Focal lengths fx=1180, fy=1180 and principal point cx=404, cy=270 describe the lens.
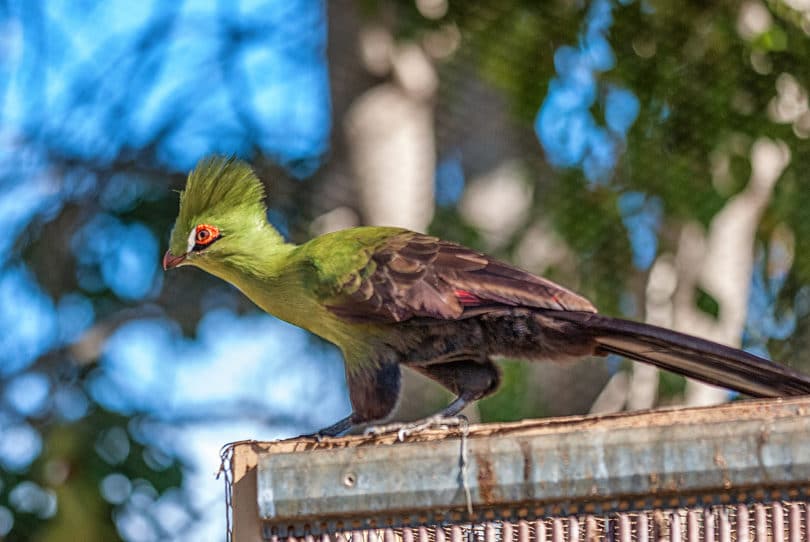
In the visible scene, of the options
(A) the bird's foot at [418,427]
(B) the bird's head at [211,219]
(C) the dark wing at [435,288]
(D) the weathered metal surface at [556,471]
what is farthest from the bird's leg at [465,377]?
(D) the weathered metal surface at [556,471]

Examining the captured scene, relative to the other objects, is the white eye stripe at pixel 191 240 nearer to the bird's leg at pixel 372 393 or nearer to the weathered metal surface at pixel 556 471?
the bird's leg at pixel 372 393

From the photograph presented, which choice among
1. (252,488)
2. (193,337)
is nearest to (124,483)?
(193,337)

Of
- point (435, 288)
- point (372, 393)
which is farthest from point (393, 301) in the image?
point (372, 393)

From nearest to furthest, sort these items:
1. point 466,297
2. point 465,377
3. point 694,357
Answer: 1. point 694,357
2. point 466,297
3. point 465,377

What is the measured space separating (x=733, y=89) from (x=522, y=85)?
885 mm

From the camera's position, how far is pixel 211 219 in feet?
8.45

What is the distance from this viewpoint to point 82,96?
5727mm

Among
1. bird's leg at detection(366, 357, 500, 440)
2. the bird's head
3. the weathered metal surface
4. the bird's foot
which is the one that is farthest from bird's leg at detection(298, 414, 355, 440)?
the weathered metal surface

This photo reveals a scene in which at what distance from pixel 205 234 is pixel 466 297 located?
0.61m

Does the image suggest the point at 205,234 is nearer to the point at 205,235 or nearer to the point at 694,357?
the point at 205,235

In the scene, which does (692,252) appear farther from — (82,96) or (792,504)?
(792,504)

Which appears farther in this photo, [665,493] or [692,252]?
[692,252]

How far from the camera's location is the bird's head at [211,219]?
2.55 m

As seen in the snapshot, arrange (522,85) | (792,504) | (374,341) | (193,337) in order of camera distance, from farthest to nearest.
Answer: (193,337)
(522,85)
(374,341)
(792,504)
